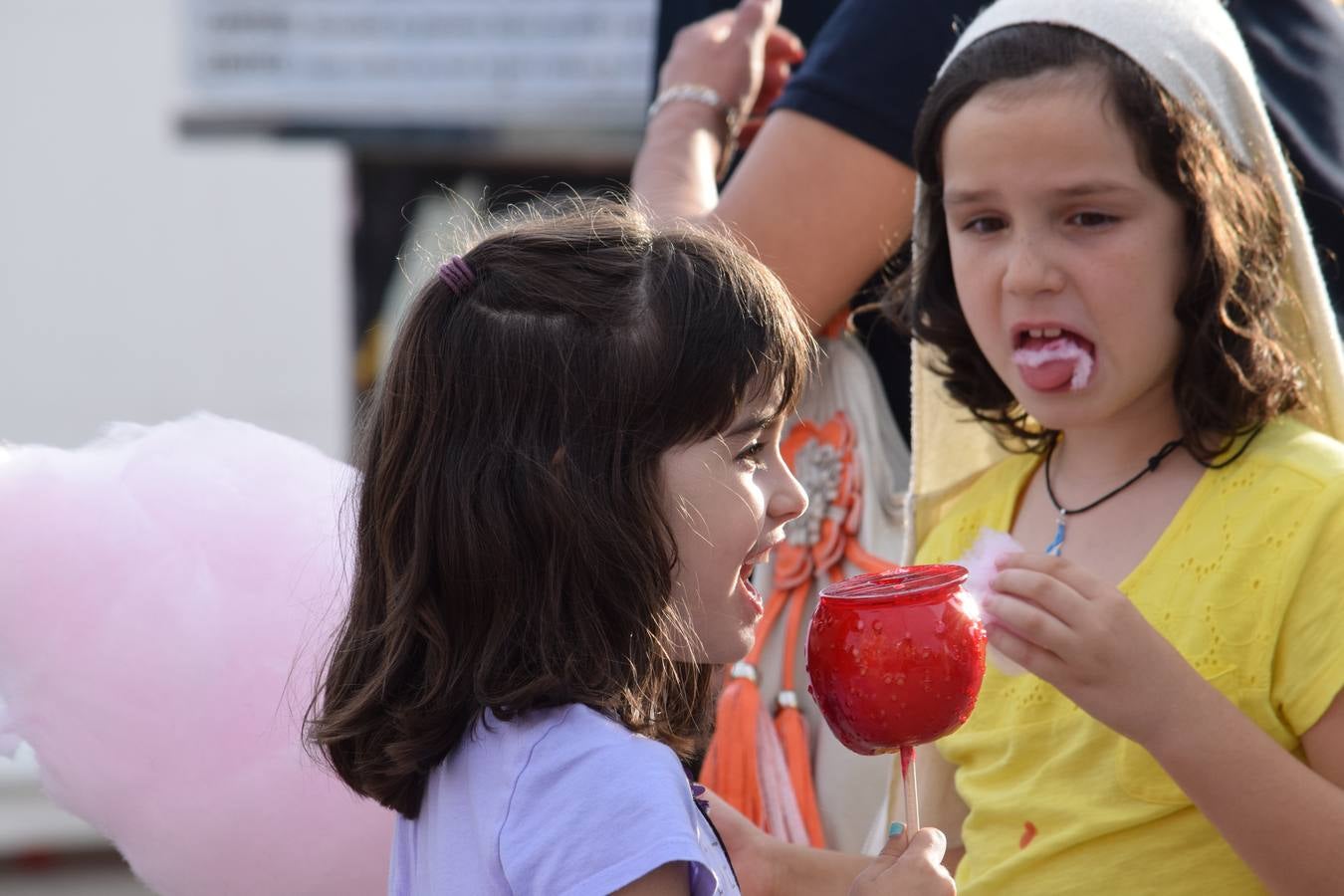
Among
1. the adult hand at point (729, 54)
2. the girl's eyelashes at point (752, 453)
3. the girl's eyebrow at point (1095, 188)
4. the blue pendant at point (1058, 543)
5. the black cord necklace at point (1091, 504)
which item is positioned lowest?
the blue pendant at point (1058, 543)

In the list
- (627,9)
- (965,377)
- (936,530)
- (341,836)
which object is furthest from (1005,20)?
(627,9)

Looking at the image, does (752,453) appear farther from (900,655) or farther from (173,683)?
(173,683)

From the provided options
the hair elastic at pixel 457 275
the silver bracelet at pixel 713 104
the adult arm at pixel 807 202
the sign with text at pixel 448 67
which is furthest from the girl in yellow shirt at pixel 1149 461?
the sign with text at pixel 448 67

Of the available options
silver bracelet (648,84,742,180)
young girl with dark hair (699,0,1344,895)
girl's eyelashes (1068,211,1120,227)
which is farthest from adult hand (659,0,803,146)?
girl's eyelashes (1068,211,1120,227)

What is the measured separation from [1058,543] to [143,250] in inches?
194

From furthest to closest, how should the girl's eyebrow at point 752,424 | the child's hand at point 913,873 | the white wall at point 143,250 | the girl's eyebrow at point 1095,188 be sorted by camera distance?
the white wall at point 143,250, the girl's eyebrow at point 1095,188, the girl's eyebrow at point 752,424, the child's hand at point 913,873

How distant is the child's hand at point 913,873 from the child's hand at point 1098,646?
0.23 m

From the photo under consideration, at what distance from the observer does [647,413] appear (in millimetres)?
1629

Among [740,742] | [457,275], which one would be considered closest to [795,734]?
[740,742]

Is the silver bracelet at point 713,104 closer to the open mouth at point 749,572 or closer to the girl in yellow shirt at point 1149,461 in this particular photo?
the girl in yellow shirt at point 1149,461

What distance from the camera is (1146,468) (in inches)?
79.8

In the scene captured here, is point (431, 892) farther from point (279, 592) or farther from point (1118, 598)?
point (1118, 598)

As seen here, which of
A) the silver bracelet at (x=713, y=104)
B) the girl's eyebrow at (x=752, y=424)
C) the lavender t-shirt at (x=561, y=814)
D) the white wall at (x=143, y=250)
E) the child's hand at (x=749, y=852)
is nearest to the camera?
the lavender t-shirt at (x=561, y=814)

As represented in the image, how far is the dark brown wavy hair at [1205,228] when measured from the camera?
1894 millimetres
